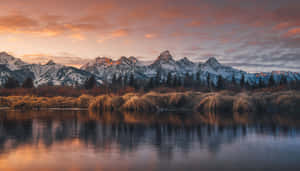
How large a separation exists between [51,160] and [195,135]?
564cm

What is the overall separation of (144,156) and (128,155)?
408mm

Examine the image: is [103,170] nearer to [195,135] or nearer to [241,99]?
[195,135]

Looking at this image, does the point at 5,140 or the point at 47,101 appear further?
the point at 47,101

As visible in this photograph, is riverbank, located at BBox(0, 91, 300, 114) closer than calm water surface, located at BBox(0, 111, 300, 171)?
No

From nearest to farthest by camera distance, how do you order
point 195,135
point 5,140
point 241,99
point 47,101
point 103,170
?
point 103,170 → point 5,140 → point 195,135 → point 241,99 → point 47,101

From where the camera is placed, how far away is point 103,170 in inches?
231

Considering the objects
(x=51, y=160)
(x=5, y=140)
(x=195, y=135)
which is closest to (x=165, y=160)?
(x=51, y=160)

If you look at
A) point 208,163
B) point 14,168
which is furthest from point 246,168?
point 14,168

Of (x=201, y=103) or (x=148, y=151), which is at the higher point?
(x=201, y=103)

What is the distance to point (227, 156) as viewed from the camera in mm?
7277

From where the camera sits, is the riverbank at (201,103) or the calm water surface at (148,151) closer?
the calm water surface at (148,151)

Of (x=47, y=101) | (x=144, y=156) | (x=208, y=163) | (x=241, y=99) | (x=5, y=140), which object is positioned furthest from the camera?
(x=47, y=101)

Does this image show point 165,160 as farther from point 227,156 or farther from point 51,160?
point 51,160

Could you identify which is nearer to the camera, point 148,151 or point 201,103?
point 148,151
